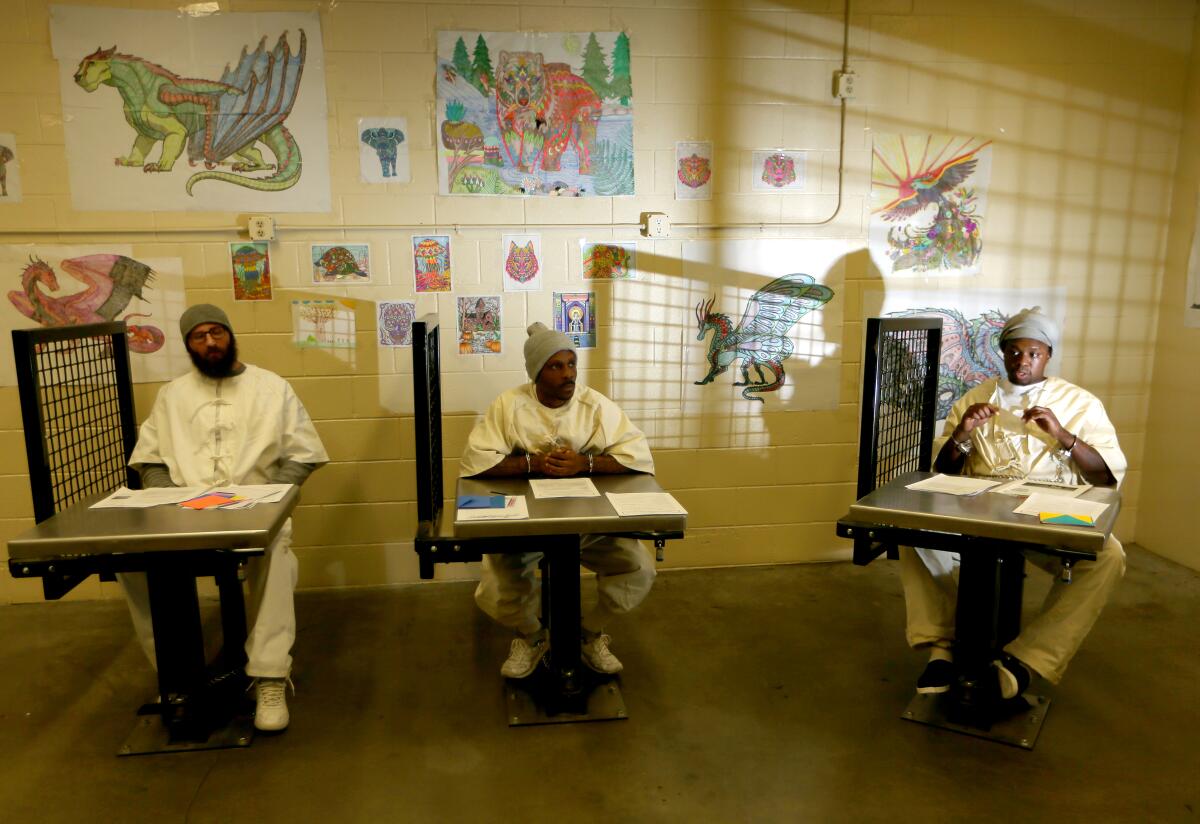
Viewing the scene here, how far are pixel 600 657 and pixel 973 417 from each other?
1550 mm

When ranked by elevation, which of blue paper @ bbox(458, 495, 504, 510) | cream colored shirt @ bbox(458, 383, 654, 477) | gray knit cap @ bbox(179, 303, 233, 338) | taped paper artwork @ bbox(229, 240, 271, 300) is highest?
taped paper artwork @ bbox(229, 240, 271, 300)

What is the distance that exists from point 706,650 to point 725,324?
59.4 inches

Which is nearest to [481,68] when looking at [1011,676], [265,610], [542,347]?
[542,347]

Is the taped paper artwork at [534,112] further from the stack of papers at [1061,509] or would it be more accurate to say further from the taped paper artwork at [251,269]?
the stack of papers at [1061,509]

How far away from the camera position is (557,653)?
2.91 metres

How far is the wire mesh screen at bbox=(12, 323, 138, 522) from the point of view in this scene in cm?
280

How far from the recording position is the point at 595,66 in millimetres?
3883

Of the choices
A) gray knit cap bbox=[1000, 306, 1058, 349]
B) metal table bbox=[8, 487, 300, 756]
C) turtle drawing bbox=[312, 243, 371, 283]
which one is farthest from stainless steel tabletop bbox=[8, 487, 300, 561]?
gray knit cap bbox=[1000, 306, 1058, 349]

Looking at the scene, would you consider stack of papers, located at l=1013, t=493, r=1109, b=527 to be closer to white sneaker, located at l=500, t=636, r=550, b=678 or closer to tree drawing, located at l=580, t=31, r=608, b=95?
white sneaker, located at l=500, t=636, r=550, b=678

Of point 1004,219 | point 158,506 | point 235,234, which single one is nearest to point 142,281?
point 235,234

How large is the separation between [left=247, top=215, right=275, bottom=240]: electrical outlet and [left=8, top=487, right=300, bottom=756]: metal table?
132 centimetres

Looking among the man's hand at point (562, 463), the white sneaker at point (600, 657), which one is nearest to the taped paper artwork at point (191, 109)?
the man's hand at point (562, 463)

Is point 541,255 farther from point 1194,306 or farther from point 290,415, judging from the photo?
point 1194,306

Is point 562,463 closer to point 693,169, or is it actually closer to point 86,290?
point 693,169
